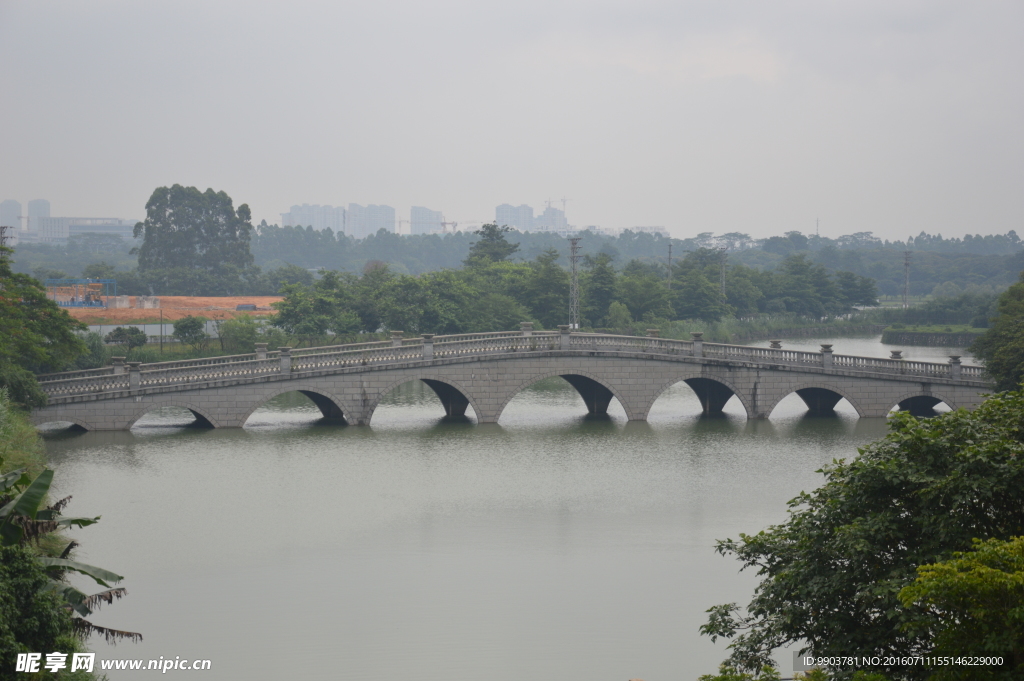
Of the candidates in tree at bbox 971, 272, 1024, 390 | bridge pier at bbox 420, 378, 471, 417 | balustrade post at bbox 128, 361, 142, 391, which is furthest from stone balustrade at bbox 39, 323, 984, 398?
bridge pier at bbox 420, 378, 471, 417

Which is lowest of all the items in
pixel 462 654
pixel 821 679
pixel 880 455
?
pixel 462 654

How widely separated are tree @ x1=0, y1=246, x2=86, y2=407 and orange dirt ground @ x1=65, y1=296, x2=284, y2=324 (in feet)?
74.1

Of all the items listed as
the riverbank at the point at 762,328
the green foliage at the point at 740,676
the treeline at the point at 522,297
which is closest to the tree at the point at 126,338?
the treeline at the point at 522,297

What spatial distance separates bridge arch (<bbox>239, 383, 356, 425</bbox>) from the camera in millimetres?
36844

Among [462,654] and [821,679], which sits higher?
[821,679]

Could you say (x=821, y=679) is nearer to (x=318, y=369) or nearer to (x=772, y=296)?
(x=318, y=369)

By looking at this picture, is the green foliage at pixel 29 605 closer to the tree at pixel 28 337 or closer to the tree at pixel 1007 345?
the tree at pixel 28 337

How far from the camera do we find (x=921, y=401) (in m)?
41.1

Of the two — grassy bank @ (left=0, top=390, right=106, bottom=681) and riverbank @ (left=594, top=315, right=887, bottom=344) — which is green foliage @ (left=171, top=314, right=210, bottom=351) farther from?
grassy bank @ (left=0, top=390, right=106, bottom=681)

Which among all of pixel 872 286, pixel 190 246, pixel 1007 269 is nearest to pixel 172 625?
pixel 872 286

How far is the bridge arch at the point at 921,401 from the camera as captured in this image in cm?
3962

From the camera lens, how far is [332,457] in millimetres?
32938

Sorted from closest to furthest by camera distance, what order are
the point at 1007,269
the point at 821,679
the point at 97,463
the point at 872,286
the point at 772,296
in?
the point at 821,679, the point at 97,463, the point at 772,296, the point at 872,286, the point at 1007,269

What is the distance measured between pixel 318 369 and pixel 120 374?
20.9 ft
